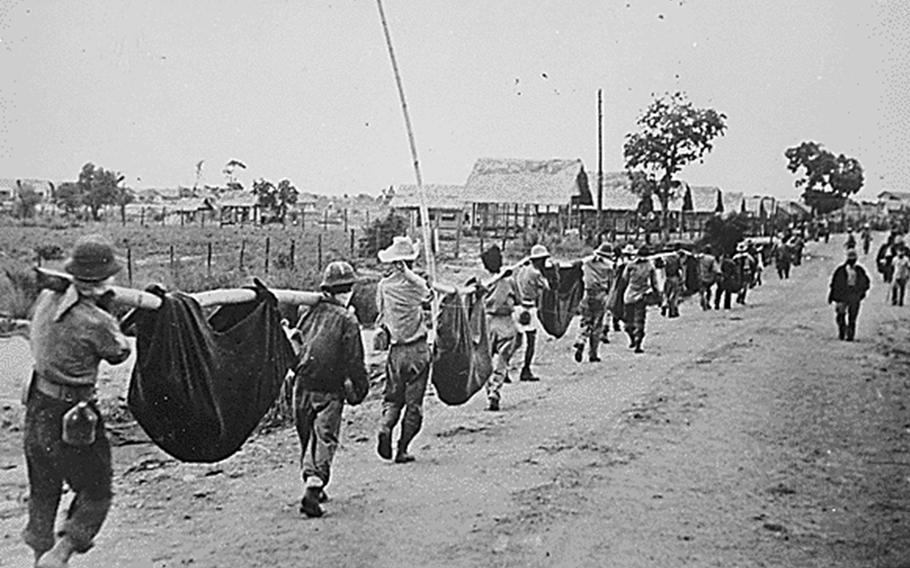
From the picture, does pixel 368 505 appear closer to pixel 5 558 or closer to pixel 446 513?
pixel 446 513

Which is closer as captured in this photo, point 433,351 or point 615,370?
point 433,351

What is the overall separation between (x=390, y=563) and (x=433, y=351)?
3.49 meters

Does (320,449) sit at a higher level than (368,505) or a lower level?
higher

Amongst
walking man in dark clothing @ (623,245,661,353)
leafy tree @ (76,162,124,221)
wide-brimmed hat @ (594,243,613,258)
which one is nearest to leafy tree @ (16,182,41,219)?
leafy tree @ (76,162,124,221)

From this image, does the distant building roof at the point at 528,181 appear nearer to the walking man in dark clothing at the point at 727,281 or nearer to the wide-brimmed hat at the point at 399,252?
the walking man in dark clothing at the point at 727,281

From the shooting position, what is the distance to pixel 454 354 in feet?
28.0

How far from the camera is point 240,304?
5379mm

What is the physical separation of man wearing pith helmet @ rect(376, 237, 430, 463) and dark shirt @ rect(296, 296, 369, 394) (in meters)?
1.14

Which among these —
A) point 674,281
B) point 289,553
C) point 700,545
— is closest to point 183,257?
point 289,553

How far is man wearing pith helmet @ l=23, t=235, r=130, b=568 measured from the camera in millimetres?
4043

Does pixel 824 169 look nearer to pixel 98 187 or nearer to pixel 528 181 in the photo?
pixel 98 187

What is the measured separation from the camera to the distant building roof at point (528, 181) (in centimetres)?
2798

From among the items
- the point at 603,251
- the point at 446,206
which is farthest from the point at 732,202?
the point at 603,251

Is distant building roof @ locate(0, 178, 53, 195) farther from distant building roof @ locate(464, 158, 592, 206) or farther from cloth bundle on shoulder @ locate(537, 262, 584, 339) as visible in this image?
distant building roof @ locate(464, 158, 592, 206)
